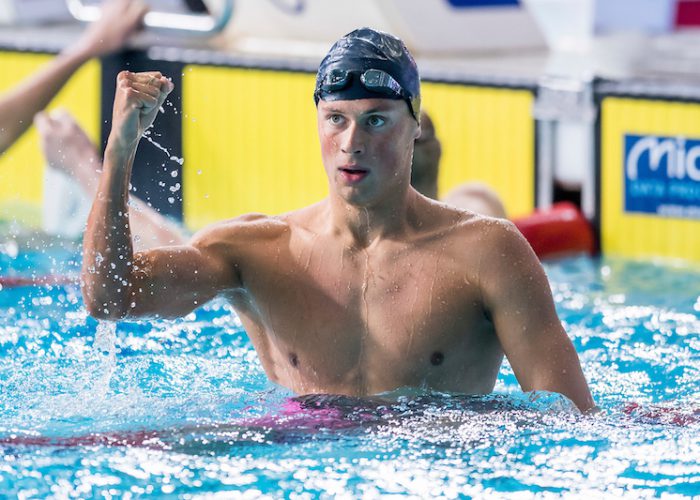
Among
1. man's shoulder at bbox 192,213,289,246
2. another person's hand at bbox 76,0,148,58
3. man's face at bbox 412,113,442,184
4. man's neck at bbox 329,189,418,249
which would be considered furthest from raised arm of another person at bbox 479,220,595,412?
another person's hand at bbox 76,0,148,58

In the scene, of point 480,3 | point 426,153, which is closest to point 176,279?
point 426,153

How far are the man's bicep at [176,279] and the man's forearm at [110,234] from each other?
0.19 feet

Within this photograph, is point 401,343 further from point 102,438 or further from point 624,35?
point 624,35

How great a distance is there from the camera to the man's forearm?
2533mm

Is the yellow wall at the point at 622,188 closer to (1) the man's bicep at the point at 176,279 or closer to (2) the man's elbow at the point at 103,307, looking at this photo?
(1) the man's bicep at the point at 176,279

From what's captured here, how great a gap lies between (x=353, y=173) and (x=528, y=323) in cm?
41

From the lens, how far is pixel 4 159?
20.5 ft

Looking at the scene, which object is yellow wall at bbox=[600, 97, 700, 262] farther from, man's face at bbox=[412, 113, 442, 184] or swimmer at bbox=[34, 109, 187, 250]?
swimmer at bbox=[34, 109, 187, 250]

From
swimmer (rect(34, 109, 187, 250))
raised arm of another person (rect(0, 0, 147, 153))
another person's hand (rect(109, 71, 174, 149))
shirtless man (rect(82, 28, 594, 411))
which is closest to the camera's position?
another person's hand (rect(109, 71, 174, 149))

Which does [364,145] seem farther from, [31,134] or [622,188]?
[31,134]

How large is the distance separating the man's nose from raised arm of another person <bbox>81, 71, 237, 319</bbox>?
32 cm

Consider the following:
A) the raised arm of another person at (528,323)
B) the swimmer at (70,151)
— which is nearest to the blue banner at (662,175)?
the swimmer at (70,151)

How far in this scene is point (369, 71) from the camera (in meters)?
2.65

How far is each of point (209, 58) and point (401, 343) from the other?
11.2 feet
